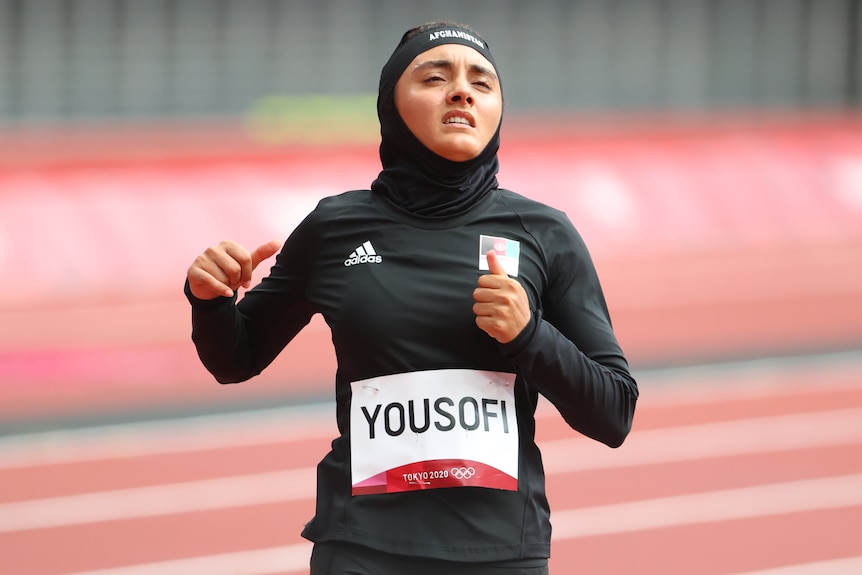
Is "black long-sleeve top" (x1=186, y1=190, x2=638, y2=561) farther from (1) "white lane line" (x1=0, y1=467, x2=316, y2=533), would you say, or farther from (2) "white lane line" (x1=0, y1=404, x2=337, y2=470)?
(2) "white lane line" (x1=0, y1=404, x2=337, y2=470)

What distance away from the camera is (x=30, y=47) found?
12945 millimetres

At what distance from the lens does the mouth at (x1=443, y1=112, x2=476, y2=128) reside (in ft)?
8.05

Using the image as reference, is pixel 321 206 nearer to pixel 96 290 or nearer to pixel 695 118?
pixel 96 290

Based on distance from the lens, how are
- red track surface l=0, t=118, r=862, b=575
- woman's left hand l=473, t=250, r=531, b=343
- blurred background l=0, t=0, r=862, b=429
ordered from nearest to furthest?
woman's left hand l=473, t=250, r=531, b=343
red track surface l=0, t=118, r=862, b=575
blurred background l=0, t=0, r=862, b=429

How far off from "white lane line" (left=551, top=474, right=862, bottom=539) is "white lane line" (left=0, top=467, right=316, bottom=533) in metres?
1.30

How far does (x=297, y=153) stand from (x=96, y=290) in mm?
3041

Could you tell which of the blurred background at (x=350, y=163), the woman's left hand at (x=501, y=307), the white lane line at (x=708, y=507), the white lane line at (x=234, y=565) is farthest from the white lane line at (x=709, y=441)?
the woman's left hand at (x=501, y=307)

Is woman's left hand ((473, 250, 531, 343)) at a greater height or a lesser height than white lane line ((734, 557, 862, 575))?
greater

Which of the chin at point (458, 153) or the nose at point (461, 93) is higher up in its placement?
the nose at point (461, 93)

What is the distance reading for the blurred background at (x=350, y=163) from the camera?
921 cm

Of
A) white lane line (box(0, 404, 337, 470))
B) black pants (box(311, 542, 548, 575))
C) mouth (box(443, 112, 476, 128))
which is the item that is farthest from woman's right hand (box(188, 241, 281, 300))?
white lane line (box(0, 404, 337, 470))

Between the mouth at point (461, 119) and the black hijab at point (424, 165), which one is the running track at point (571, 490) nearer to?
the black hijab at point (424, 165)

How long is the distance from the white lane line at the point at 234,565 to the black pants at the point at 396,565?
327cm

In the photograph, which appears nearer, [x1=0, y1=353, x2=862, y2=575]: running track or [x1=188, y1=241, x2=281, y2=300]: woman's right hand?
[x1=188, y1=241, x2=281, y2=300]: woman's right hand
